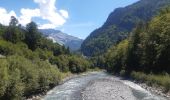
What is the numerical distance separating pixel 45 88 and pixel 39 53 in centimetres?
10573

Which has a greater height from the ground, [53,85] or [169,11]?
[169,11]

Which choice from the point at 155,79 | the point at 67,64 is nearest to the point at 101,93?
the point at 155,79

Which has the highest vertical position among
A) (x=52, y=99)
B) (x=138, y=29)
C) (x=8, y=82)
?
(x=138, y=29)

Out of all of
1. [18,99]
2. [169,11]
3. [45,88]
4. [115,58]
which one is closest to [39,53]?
[115,58]

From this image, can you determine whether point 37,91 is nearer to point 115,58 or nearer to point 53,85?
point 53,85

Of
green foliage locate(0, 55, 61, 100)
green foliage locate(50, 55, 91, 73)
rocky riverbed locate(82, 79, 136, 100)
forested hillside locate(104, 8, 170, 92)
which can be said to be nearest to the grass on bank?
forested hillside locate(104, 8, 170, 92)

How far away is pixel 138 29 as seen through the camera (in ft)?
403

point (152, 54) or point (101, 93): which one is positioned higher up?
point (152, 54)

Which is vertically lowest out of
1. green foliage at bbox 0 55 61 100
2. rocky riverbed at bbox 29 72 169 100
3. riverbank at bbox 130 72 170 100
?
rocky riverbed at bbox 29 72 169 100

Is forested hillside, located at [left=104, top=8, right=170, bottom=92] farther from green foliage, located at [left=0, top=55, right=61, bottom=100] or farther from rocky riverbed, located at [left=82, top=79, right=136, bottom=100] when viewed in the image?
green foliage, located at [left=0, top=55, right=61, bottom=100]

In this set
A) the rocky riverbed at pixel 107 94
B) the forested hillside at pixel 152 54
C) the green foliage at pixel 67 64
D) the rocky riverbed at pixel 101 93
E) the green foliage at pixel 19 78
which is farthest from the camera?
the green foliage at pixel 67 64

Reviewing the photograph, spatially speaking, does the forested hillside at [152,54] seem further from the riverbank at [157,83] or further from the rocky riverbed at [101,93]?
the rocky riverbed at [101,93]

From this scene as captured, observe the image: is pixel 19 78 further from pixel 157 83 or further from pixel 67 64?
pixel 67 64

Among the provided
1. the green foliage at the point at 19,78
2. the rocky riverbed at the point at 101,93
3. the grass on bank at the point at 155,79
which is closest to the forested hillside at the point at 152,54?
the grass on bank at the point at 155,79
